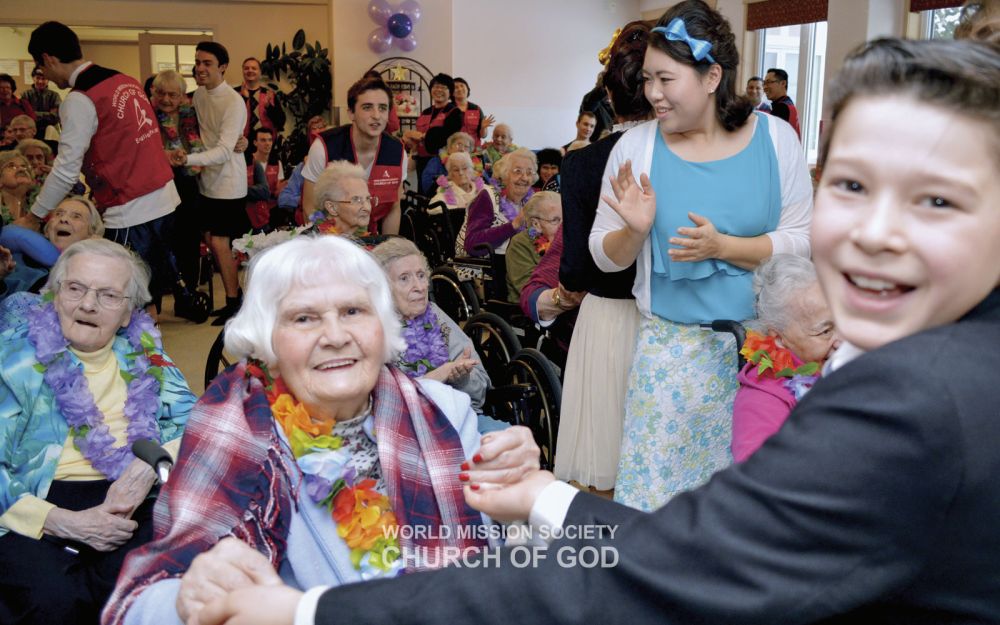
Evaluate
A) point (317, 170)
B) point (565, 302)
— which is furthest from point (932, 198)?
point (317, 170)

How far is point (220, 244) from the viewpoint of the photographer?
592cm

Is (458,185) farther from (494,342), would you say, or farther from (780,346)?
(780,346)

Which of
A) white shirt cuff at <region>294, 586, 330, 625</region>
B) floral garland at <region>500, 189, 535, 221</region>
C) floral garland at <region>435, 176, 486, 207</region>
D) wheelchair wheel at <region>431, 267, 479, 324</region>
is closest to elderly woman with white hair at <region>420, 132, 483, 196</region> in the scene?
floral garland at <region>435, 176, 486, 207</region>

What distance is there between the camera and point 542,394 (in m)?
2.63

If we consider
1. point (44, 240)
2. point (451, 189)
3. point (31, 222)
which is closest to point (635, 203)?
point (44, 240)

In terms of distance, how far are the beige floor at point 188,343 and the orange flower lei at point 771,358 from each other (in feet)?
10.8

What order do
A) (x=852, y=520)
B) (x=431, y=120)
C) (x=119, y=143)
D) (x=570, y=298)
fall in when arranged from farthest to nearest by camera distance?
(x=431, y=120), (x=119, y=143), (x=570, y=298), (x=852, y=520)

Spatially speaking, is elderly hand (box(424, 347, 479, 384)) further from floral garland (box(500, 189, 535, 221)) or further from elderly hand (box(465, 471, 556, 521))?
floral garland (box(500, 189, 535, 221))

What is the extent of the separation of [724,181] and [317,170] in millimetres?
2611

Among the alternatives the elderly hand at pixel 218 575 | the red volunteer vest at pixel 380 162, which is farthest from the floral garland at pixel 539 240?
the elderly hand at pixel 218 575

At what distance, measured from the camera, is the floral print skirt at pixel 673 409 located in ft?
7.05

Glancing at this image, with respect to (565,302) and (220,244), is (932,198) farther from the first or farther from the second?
(220,244)

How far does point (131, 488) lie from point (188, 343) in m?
3.62

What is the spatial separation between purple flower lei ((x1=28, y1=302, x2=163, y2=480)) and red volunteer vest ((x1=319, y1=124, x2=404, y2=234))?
6.90 ft
